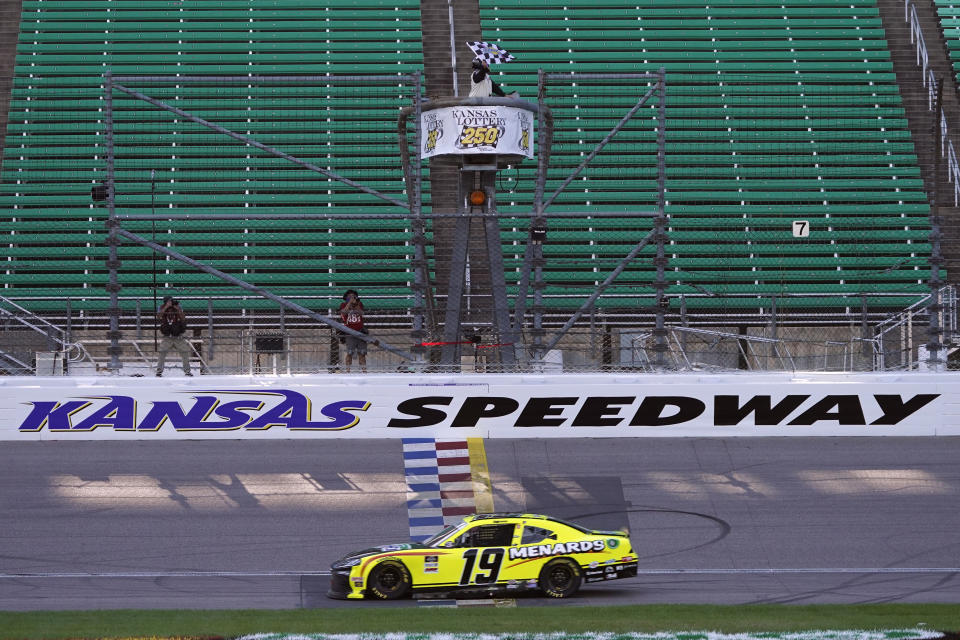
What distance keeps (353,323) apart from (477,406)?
230cm

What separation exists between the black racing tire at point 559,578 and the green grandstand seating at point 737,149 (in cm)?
854

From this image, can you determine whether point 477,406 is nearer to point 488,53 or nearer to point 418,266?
point 418,266

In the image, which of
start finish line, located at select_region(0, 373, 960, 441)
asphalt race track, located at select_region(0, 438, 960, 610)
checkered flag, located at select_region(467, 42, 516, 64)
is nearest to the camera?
asphalt race track, located at select_region(0, 438, 960, 610)

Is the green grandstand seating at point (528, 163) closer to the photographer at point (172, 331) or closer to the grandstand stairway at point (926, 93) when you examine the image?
the grandstand stairway at point (926, 93)

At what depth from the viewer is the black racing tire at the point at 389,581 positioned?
12.3 meters

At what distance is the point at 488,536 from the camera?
12.4m

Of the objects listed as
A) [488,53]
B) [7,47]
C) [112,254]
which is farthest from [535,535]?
[7,47]

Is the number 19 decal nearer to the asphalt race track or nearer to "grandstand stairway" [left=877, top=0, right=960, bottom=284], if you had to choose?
the asphalt race track

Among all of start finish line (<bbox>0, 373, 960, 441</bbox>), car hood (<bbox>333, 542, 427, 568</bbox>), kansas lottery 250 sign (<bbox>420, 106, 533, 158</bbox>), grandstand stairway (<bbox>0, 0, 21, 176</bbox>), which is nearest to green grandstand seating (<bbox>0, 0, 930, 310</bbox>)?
grandstand stairway (<bbox>0, 0, 21, 176</bbox>)

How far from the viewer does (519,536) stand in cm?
1238

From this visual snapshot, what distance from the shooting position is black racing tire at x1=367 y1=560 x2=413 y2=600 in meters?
12.3

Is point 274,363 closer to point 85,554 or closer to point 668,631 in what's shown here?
point 85,554

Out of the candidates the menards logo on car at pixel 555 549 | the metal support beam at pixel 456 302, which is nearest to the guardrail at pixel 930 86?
the metal support beam at pixel 456 302

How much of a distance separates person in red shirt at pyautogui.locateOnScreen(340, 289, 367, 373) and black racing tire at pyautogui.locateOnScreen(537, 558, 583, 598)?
5.38 m
